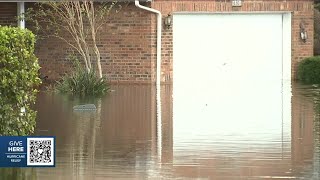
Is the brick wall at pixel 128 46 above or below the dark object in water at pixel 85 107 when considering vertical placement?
above

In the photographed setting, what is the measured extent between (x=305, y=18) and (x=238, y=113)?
9.11m

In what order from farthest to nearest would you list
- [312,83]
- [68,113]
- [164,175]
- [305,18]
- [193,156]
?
[305,18]
[312,83]
[68,113]
[193,156]
[164,175]

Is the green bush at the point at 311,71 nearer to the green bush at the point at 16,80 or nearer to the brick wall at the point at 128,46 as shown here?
the brick wall at the point at 128,46

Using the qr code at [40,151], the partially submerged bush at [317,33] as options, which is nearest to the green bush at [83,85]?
the partially submerged bush at [317,33]

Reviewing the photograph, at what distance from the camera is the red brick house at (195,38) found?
2144cm

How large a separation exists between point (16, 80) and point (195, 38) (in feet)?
51.4

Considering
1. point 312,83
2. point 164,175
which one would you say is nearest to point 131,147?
point 164,175

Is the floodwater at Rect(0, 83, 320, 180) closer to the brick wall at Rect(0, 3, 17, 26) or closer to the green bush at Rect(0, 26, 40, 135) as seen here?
the green bush at Rect(0, 26, 40, 135)

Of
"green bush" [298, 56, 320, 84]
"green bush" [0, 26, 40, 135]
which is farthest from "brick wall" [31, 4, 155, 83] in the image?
"green bush" [0, 26, 40, 135]

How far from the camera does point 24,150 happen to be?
20.4 ft

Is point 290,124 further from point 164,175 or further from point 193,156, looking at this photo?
point 164,175

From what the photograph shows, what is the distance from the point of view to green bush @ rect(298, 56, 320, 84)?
2072 centimetres

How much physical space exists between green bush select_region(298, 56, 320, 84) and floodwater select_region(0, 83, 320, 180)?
371cm

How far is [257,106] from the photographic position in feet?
49.6
